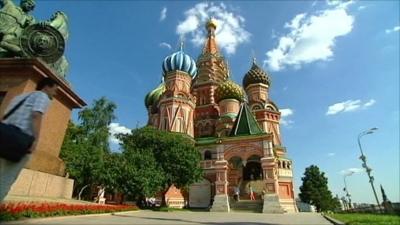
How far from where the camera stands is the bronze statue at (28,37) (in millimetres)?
9828

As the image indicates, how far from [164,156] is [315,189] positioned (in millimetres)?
36130

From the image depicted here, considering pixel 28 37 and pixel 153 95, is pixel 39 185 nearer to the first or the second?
pixel 28 37

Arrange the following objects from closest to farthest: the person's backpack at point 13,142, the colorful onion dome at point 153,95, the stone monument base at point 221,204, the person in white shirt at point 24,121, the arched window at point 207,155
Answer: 1. the person's backpack at point 13,142
2. the person in white shirt at point 24,121
3. the stone monument base at point 221,204
4. the arched window at point 207,155
5. the colorful onion dome at point 153,95

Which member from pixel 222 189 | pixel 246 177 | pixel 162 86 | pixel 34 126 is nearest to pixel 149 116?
pixel 162 86

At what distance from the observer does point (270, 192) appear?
2534 cm

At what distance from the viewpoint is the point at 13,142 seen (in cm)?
304

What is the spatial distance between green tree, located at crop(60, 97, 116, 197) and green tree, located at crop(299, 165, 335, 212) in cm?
3620

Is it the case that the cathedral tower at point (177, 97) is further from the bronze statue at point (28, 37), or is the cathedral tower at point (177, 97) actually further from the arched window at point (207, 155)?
the bronze statue at point (28, 37)

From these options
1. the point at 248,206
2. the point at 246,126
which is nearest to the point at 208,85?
the point at 246,126

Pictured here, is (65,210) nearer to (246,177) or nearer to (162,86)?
(246,177)

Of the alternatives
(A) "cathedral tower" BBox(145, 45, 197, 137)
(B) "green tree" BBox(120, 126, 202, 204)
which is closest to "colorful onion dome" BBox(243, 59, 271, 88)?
(A) "cathedral tower" BBox(145, 45, 197, 137)

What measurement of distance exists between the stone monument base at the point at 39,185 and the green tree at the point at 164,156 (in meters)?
13.1

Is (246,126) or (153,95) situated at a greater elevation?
(153,95)

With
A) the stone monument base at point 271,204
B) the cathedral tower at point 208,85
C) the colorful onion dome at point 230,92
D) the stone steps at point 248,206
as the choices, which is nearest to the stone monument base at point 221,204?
the stone steps at point 248,206
